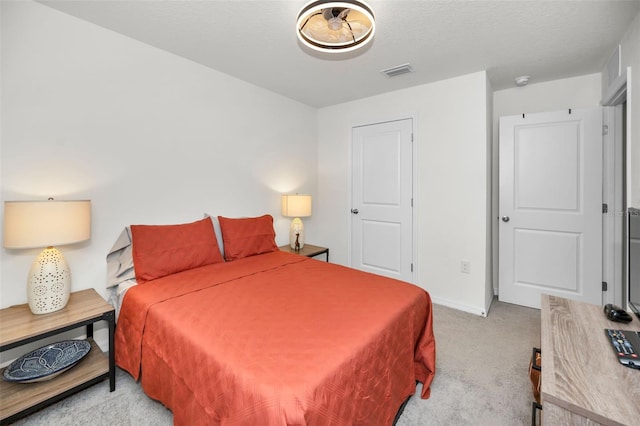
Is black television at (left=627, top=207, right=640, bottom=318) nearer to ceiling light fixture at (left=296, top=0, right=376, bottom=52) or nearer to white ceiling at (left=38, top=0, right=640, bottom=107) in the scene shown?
white ceiling at (left=38, top=0, right=640, bottom=107)

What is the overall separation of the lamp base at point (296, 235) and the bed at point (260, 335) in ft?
3.16

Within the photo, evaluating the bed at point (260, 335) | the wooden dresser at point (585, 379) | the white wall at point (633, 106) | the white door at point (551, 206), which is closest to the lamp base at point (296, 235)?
the bed at point (260, 335)

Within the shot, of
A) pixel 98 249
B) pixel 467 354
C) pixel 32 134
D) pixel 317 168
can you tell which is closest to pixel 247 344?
pixel 98 249

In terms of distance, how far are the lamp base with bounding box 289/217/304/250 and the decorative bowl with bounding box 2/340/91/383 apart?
6.72 feet

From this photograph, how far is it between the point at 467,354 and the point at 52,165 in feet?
10.7

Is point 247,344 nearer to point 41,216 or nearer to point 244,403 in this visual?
point 244,403

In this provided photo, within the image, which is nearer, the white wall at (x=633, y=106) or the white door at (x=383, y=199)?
the white wall at (x=633, y=106)

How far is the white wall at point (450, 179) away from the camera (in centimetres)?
283

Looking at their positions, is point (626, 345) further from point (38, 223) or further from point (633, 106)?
point (38, 223)

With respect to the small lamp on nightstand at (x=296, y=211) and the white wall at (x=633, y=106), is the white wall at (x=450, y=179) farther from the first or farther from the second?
the small lamp on nightstand at (x=296, y=211)

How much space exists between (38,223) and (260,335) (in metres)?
1.38

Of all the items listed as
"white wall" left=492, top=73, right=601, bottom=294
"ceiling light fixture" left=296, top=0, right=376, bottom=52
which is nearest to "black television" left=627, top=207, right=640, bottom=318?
"ceiling light fixture" left=296, top=0, right=376, bottom=52

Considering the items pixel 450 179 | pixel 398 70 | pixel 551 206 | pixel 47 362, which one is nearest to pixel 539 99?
pixel 551 206

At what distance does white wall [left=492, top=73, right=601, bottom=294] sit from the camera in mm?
2855
